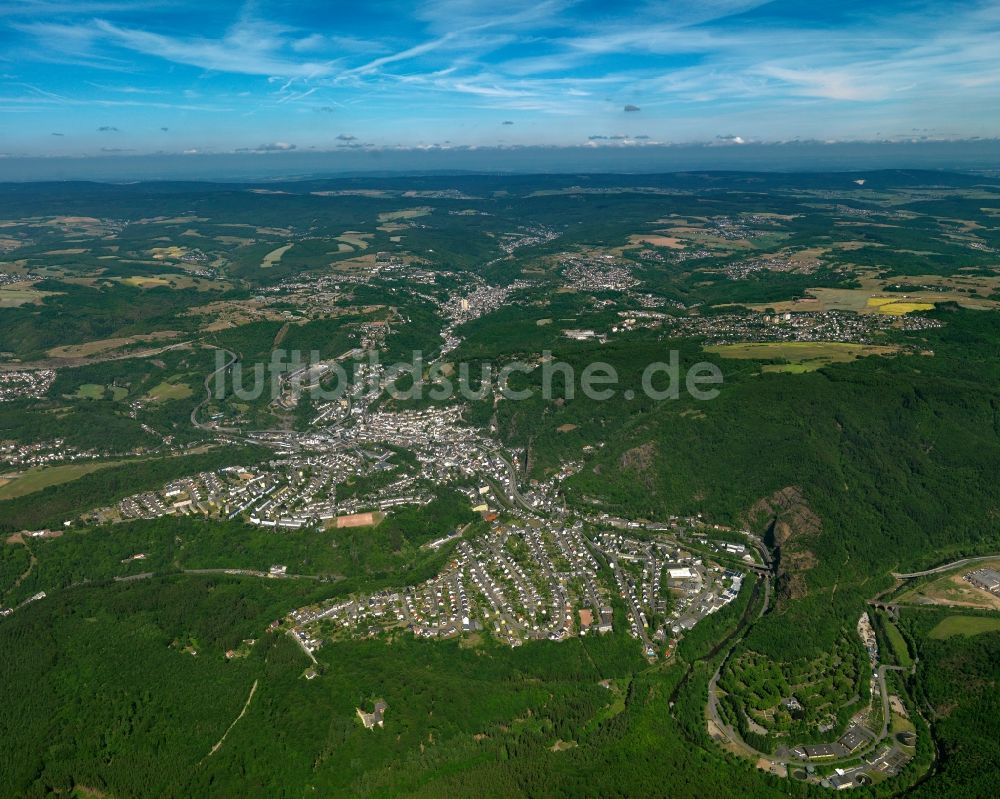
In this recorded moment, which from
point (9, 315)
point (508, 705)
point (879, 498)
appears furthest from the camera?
point (9, 315)

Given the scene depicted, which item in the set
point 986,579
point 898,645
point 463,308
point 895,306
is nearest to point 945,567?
point 986,579

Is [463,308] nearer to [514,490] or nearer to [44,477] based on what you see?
[514,490]

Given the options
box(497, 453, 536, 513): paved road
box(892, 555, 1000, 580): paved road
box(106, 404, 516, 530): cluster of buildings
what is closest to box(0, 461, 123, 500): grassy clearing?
box(106, 404, 516, 530): cluster of buildings

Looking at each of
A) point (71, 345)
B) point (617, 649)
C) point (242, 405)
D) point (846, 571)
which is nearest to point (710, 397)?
point (846, 571)

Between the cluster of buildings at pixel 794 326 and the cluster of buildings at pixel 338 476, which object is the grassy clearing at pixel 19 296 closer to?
the cluster of buildings at pixel 338 476

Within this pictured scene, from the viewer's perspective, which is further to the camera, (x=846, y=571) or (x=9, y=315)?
(x=9, y=315)

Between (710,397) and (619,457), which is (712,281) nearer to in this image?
(710,397)
